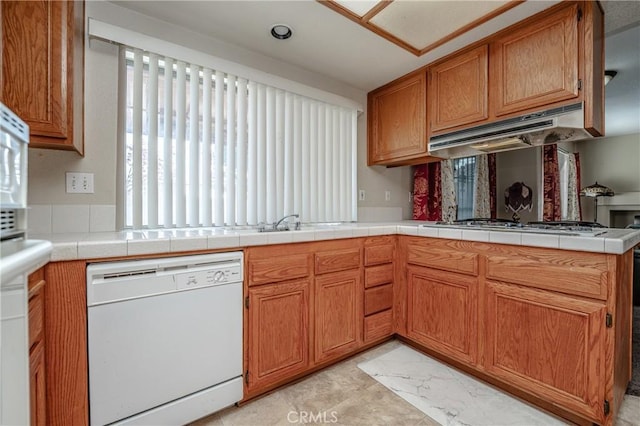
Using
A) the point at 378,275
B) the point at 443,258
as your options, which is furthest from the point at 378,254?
the point at 443,258

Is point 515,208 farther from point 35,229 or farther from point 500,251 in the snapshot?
point 35,229

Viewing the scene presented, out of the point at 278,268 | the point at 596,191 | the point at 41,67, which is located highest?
the point at 41,67

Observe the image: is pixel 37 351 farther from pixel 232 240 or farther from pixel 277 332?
pixel 277 332

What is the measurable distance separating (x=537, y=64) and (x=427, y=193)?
1459 millimetres

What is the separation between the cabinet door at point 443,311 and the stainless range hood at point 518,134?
941 mm

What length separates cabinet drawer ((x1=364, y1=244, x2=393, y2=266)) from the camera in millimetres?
2041

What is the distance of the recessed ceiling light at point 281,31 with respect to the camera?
1.85 metres

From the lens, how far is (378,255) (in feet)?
6.92

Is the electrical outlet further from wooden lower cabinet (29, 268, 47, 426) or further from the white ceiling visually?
the white ceiling

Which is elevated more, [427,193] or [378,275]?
[427,193]

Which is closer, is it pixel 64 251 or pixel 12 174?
pixel 12 174

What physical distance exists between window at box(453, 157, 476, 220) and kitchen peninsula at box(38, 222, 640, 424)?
1064mm

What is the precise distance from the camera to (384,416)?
146cm

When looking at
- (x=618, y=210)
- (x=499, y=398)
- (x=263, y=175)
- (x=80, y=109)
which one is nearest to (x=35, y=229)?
(x=80, y=109)
